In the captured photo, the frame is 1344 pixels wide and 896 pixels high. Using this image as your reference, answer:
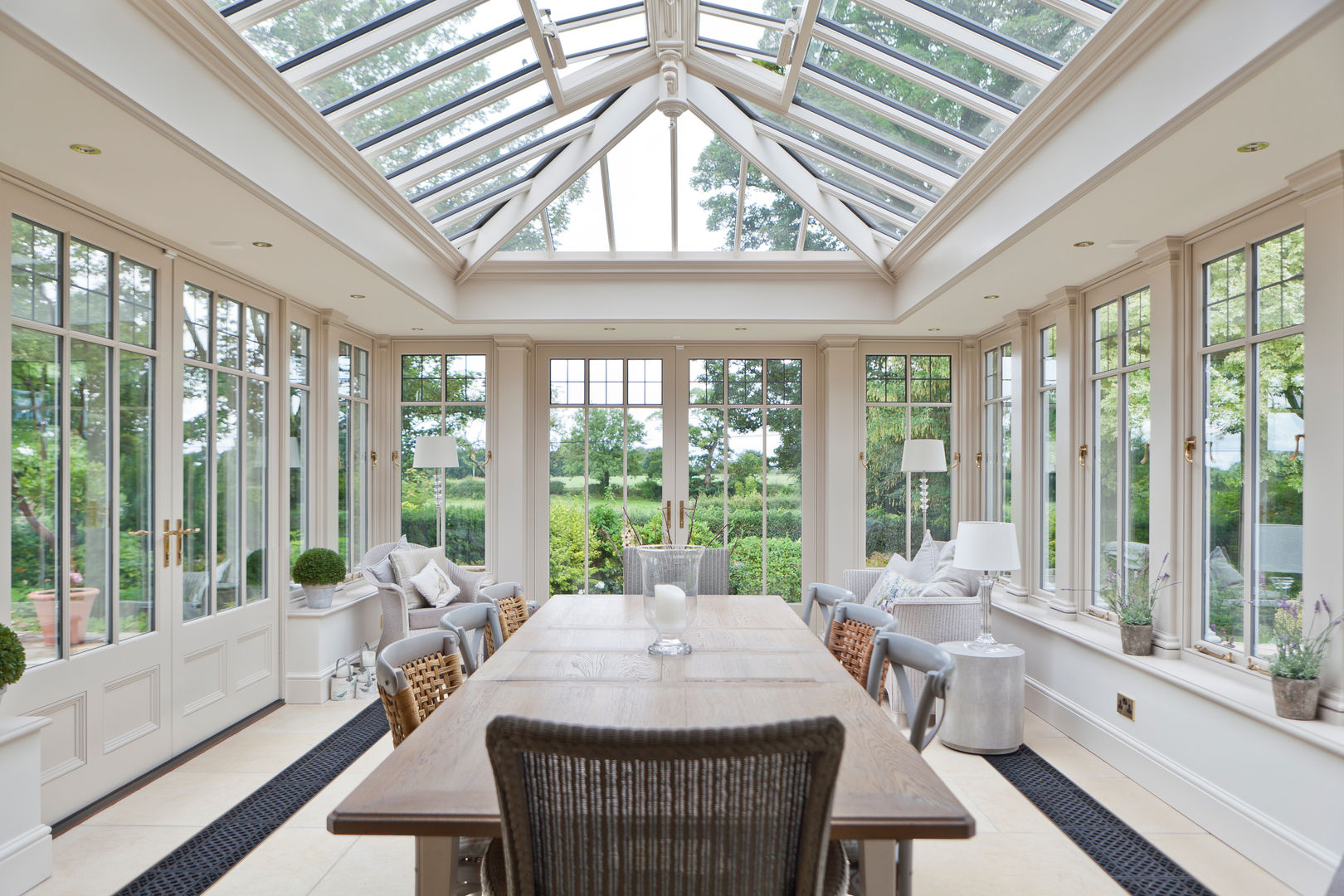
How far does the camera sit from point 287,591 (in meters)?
5.08

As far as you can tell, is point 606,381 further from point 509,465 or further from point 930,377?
point 930,377

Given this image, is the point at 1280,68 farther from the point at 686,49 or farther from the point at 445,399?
the point at 445,399

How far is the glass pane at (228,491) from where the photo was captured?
14.6 feet

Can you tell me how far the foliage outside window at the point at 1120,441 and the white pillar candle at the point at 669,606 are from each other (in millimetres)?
2689

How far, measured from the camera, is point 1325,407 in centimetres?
291

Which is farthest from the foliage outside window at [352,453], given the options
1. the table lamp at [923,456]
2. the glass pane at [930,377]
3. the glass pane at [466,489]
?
the glass pane at [930,377]

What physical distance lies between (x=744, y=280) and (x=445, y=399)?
275 centimetres

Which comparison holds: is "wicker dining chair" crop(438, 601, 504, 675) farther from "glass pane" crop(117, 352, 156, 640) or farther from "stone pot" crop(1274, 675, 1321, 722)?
"stone pot" crop(1274, 675, 1321, 722)

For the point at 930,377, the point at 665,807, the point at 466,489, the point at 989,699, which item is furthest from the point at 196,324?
the point at 930,377

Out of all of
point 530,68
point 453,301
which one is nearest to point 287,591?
point 453,301

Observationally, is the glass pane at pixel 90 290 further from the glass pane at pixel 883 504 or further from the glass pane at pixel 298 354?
the glass pane at pixel 883 504

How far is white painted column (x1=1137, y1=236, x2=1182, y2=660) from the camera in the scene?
149 inches

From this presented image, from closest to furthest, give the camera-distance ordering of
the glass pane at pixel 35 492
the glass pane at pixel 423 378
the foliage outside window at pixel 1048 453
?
the glass pane at pixel 35 492
the foliage outside window at pixel 1048 453
the glass pane at pixel 423 378

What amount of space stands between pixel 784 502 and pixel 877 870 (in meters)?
5.39
